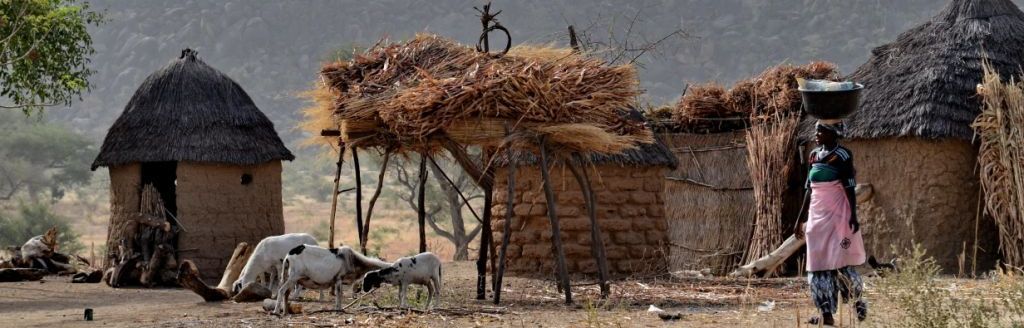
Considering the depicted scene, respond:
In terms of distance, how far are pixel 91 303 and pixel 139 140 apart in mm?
3591

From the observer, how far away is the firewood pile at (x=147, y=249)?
15898 millimetres

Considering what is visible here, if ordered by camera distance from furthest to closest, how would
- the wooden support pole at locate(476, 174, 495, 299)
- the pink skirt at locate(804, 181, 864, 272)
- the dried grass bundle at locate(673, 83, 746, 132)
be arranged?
the dried grass bundle at locate(673, 83, 746, 132), the wooden support pole at locate(476, 174, 495, 299), the pink skirt at locate(804, 181, 864, 272)

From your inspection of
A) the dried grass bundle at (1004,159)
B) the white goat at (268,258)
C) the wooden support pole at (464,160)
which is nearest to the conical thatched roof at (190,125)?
the white goat at (268,258)

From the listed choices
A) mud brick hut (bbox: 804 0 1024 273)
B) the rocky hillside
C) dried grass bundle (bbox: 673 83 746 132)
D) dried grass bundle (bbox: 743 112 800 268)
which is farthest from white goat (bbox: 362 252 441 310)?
the rocky hillside

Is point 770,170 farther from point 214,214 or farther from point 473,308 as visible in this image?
point 214,214

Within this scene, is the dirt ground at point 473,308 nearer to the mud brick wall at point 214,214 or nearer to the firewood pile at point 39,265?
the mud brick wall at point 214,214

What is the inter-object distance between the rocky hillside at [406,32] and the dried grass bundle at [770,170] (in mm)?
37955

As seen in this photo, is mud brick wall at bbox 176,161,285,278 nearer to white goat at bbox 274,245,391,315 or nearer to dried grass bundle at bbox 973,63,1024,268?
white goat at bbox 274,245,391,315

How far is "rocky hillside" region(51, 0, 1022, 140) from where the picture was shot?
56094mm

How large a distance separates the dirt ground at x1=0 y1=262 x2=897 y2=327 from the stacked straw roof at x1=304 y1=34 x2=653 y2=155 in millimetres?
1313

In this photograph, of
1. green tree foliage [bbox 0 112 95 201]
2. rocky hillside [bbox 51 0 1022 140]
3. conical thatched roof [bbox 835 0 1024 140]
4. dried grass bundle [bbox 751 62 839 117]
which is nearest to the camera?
conical thatched roof [bbox 835 0 1024 140]

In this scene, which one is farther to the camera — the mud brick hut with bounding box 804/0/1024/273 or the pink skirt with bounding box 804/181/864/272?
the mud brick hut with bounding box 804/0/1024/273

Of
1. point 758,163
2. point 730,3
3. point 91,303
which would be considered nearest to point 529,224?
point 758,163

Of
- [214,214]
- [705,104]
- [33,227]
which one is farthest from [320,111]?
[33,227]
